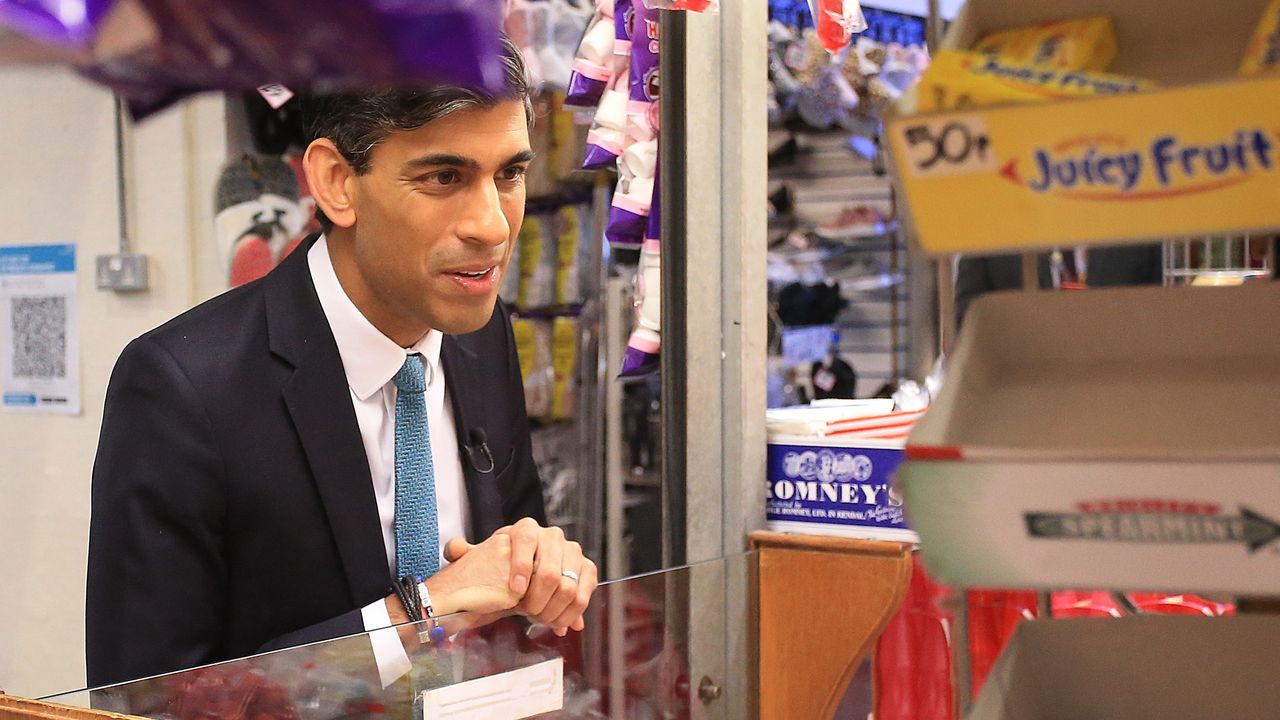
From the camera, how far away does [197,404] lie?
1943mm

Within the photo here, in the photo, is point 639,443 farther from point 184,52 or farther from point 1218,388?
point 184,52

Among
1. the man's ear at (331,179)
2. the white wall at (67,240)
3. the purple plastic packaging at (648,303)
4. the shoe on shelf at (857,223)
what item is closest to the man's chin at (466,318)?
the man's ear at (331,179)

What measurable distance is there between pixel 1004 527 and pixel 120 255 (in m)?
2.63

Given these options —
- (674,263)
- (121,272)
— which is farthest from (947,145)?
(121,272)

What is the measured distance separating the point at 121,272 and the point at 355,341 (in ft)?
3.90

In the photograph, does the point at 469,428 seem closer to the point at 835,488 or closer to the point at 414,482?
the point at 414,482

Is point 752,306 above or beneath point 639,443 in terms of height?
above

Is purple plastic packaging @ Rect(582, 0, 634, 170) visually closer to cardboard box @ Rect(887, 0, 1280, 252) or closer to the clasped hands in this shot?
the clasped hands

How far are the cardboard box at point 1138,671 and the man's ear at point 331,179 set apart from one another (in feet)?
4.41

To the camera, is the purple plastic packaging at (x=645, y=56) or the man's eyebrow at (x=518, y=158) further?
the purple plastic packaging at (x=645, y=56)

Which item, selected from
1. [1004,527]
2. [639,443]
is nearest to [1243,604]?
[1004,527]

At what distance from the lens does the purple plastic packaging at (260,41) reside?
0.52 meters

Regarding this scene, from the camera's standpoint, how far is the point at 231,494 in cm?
196

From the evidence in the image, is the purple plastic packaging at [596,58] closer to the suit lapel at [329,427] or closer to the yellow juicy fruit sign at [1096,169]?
the suit lapel at [329,427]
